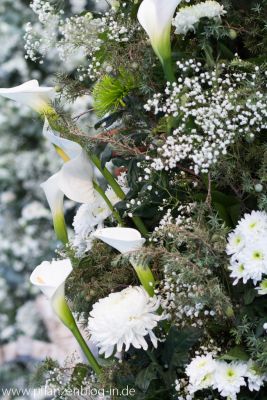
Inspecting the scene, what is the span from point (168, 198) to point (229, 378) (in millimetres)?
217

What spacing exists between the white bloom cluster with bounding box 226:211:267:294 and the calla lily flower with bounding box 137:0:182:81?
184mm

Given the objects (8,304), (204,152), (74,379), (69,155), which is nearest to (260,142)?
(204,152)

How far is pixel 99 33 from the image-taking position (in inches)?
33.4

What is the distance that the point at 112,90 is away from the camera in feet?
2.59

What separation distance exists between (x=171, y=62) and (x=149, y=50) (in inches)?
1.5

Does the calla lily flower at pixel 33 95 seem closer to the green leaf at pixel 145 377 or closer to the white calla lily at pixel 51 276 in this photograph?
the white calla lily at pixel 51 276

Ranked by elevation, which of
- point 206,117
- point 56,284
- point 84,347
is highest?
point 206,117

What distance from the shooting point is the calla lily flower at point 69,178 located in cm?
81

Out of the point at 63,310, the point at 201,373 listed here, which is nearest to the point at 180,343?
the point at 201,373

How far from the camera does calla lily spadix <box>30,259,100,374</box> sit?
2.50 feet

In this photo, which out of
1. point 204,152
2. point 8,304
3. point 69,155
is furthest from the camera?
point 8,304

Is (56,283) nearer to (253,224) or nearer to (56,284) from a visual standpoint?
(56,284)

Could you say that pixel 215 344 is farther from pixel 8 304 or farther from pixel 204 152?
pixel 8 304

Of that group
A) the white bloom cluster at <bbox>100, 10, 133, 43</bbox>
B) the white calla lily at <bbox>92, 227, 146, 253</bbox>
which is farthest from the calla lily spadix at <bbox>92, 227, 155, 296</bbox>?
the white bloom cluster at <bbox>100, 10, 133, 43</bbox>
